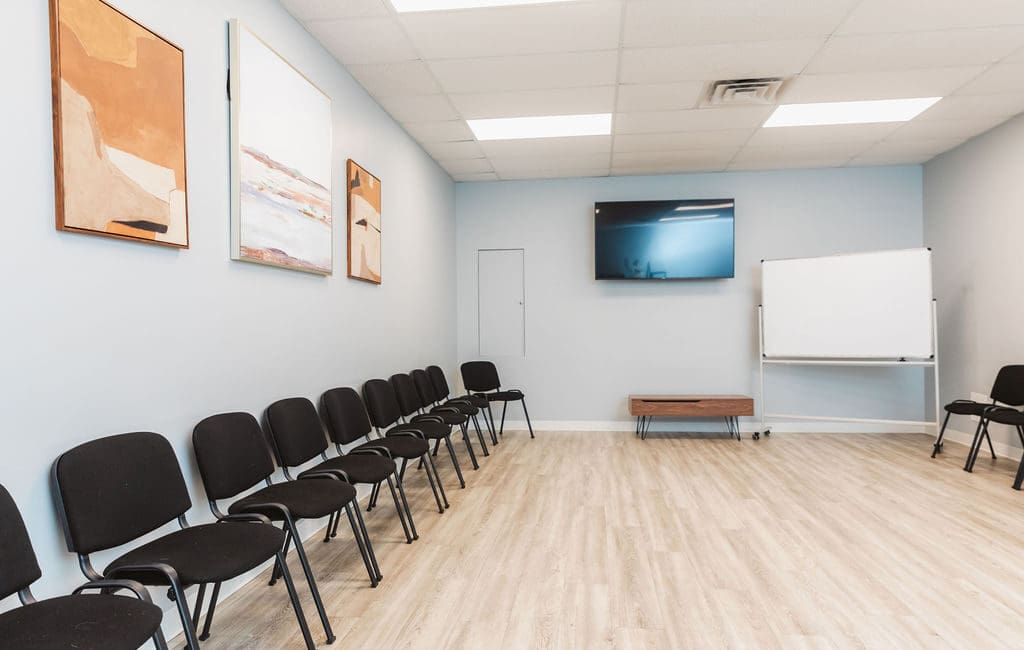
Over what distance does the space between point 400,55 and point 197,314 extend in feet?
7.07

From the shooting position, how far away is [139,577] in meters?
1.64

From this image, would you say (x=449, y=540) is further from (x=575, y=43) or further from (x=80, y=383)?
(x=575, y=43)

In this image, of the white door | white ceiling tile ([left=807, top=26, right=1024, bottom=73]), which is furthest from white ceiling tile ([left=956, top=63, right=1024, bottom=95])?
the white door

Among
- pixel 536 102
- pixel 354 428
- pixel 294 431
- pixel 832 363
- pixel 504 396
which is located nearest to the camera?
pixel 294 431

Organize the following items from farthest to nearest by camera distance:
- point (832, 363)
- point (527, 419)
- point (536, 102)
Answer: point (527, 419), point (832, 363), point (536, 102)

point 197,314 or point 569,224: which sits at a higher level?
point 569,224

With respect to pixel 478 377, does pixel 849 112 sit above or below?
above

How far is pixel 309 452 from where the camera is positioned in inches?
113

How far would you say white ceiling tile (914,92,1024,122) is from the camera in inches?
169

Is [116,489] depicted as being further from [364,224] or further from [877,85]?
[877,85]

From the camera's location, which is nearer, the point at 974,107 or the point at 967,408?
the point at 974,107

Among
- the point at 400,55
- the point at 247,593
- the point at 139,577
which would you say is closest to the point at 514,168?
the point at 400,55

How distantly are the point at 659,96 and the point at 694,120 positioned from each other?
654 mm

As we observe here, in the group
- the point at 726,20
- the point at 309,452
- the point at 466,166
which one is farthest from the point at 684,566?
the point at 466,166
